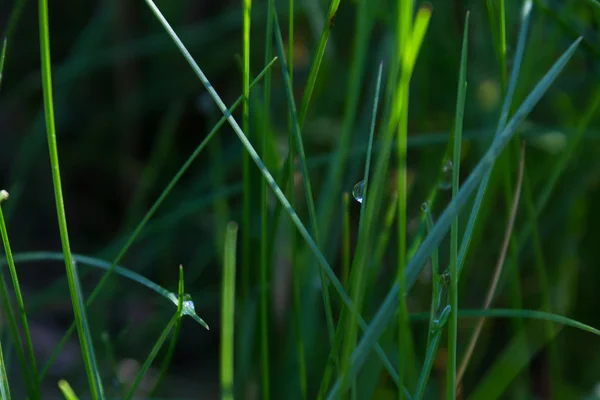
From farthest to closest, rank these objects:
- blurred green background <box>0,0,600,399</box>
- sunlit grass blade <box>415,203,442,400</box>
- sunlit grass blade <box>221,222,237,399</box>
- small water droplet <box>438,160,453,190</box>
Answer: blurred green background <box>0,0,600,399</box> → small water droplet <box>438,160,453,190</box> → sunlit grass blade <box>415,203,442,400</box> → sunlit grass blade <box>221,222,237,399</box>

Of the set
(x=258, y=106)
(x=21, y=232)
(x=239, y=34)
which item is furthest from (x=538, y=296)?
(x=21, y=232)


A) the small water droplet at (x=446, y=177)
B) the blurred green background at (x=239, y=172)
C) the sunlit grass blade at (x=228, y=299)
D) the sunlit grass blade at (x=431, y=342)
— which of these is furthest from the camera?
the blurred green background at (x=239, y=172)

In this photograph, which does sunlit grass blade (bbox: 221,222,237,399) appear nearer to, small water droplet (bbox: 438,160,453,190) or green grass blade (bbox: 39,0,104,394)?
green grass blade (bbox: 39,0,104,394)

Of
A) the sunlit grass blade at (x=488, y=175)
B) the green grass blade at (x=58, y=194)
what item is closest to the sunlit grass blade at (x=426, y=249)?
the sunlit grass blade at (x=488, y=175)

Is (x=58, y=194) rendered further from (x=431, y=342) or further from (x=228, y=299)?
(x=431, y=342)

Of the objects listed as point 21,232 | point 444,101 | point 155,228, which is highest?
point 444,101

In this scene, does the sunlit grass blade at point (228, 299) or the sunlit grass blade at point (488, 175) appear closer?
the sunlit grass blade at point (228, 299)

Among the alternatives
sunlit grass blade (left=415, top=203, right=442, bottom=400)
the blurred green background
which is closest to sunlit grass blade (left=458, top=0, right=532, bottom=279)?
sunlit grass blade (left=415, top=203, right=442, bottom=400)

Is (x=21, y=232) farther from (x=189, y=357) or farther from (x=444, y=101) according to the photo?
(x=444, y=101)

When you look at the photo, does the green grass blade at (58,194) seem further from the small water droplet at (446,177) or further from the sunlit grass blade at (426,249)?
the small water droplet at (446,177)
